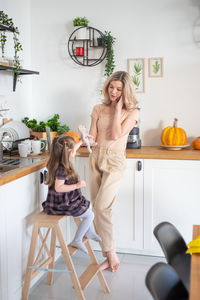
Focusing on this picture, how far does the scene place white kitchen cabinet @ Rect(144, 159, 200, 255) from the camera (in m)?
2.92

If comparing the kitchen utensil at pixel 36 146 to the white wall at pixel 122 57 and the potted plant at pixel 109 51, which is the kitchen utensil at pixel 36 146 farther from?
the potted plant at pixel 109 51

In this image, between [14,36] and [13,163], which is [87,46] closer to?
[14,36]

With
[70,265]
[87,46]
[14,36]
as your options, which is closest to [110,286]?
[70,265]

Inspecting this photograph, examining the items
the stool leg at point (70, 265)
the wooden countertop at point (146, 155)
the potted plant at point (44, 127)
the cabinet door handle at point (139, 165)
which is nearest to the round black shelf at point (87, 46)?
the potted plant at point (44, 127)

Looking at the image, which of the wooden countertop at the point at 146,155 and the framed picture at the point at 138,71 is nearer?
the wooden countertop at the point at 146,155

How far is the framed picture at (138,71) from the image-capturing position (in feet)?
11.2

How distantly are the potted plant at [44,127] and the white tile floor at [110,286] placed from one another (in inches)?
44.2

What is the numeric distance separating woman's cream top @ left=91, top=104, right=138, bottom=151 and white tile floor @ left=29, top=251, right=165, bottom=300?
0.95 metres

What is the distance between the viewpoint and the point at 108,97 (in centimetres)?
284

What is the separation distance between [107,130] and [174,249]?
130 centimetres

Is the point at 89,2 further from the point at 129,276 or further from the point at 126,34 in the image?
the point at 129,276

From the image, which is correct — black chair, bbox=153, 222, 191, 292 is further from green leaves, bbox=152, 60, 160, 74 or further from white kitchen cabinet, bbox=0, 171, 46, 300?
green leaves, bbox=152, 60, 160, 74

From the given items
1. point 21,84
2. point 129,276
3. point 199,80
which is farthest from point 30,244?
point 199,80

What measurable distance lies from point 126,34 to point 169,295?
2.67 m
